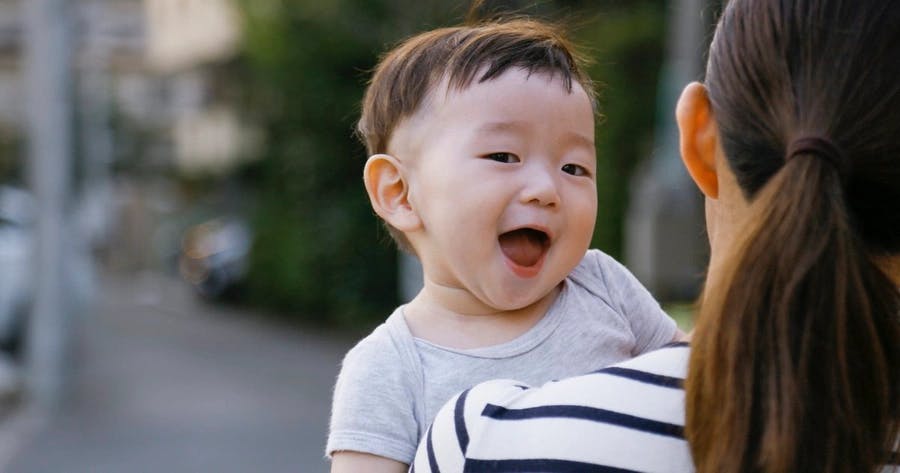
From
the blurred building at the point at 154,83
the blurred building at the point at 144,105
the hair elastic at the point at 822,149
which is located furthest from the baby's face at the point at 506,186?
the blurred building at the point at 144,105

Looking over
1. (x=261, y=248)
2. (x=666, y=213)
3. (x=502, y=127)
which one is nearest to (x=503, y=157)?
(x=502, y=127)

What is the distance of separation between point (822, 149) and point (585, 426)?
15.1 inches

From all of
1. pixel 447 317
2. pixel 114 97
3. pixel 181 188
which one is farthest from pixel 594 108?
pixel 114 97

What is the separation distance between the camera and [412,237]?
1.94m

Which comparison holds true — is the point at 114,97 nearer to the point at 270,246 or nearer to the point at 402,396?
the point at 270,246

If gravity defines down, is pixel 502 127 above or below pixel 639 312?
above

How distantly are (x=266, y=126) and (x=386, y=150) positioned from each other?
1623 centimetres

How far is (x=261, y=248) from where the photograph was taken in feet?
66.3

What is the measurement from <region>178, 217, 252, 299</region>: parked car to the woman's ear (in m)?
19.5

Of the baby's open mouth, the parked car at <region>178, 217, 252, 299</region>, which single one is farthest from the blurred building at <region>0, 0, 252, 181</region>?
the baby's open mouth

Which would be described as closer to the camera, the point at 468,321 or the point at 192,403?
the point at 468,321

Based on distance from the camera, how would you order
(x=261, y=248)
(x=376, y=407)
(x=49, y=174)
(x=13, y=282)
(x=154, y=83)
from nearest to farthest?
(x=376, y=407) < (x=49, y=174) < (x=13, y=282) < (x=261, y=248) < (x=154, y=83)

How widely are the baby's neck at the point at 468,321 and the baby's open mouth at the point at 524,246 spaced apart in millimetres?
80

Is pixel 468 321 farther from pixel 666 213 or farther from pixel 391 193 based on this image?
pixel 666 213
